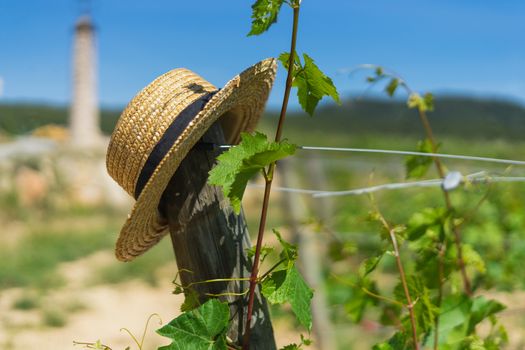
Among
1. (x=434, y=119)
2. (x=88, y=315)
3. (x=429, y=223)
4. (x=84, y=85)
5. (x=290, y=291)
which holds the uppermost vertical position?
(x=434, y=119)

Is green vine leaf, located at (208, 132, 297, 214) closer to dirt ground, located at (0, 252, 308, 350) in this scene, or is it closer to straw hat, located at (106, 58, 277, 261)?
straw hat, located at (106, 58, 277, 261)

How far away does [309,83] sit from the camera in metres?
1.27

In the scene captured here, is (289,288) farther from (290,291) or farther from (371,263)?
(371,263)

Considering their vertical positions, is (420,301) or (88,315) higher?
(88,315)

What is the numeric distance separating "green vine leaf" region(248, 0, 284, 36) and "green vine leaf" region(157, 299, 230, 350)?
48 cm

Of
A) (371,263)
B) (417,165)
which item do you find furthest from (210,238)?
(417,165)

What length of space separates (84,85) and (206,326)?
15020 mm

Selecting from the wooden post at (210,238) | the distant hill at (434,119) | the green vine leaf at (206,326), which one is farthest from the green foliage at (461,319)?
the distant hill at (434,119)

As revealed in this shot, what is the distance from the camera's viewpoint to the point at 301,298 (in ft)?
4.11

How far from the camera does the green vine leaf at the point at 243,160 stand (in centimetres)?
Result: 118

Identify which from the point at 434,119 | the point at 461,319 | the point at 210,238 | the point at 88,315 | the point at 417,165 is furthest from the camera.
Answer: the point at 434,119

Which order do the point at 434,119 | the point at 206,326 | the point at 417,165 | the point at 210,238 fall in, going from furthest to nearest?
the point at 434,119
the point at 417,165
the point at 210,238
the point at 206,326

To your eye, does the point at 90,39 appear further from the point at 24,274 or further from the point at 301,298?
the point at 301,298

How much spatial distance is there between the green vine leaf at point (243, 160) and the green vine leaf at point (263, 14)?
17 centimetres
